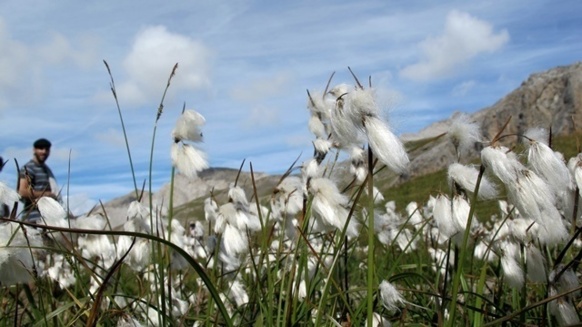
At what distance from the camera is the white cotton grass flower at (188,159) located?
9.39 feet

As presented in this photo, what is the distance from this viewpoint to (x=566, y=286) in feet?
7.79

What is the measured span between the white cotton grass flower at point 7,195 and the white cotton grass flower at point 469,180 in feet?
5.68

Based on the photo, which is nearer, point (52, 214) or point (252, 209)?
point (52, 214)

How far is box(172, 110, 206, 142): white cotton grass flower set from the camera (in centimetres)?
292

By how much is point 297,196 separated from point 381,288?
3.33 ft

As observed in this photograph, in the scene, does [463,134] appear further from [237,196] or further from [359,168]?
[359,168]

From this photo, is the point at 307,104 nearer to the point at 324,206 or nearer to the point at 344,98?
the point at 324,206

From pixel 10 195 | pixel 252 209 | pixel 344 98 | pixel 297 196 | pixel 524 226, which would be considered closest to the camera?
pixel 344 98

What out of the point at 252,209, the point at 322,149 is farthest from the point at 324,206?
the point at 252,209

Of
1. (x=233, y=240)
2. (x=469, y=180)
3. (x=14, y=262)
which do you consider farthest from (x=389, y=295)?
(x=14, y=262)

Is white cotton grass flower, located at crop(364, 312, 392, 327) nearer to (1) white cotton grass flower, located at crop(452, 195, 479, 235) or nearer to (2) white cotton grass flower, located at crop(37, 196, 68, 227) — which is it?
(1) white cotton grass flower, located at crop(452, 195, 479, 235)

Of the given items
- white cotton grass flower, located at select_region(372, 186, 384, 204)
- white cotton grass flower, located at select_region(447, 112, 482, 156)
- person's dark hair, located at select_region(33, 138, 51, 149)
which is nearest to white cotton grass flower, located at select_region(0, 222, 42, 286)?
white cotton grass flower, located at select_region(447, 112, 482, 156)

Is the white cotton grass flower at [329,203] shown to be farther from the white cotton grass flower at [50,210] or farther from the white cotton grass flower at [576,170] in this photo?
the white cotton grass flower at [50,210]

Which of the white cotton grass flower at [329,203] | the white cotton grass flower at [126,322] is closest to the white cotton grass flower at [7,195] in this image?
the white cotton grass flower at [126,322]
